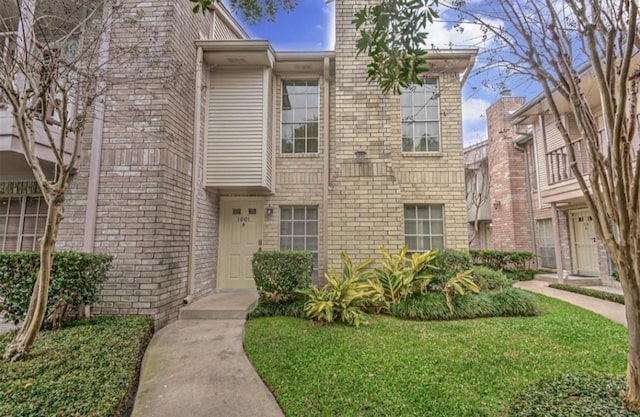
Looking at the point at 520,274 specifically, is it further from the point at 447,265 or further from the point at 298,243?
the point at 298,243

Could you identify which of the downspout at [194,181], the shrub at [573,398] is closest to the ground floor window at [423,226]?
the shrub at [573,398]

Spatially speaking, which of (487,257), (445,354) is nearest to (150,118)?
(445,354)

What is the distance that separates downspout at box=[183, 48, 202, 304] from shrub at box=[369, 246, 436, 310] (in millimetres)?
3470

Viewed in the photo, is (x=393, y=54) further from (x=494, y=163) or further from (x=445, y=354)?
(x=494, y=163)

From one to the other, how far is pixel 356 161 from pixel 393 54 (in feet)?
12.0

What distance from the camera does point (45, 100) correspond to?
3467 millimetres

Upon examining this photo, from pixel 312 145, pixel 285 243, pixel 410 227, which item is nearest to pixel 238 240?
pixel 285 243

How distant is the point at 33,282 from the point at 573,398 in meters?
6.50

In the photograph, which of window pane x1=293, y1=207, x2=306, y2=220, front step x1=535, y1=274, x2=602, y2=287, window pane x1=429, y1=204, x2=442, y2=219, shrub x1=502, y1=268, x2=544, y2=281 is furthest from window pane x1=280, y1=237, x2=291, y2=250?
front step x1=535, y1=274, x2=602, y2=287

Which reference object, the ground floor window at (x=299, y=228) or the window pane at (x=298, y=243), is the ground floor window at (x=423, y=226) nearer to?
the ground floor window at (x=299, y=228)

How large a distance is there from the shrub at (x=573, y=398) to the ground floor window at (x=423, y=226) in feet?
13.1

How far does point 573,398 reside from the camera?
8.45 ft

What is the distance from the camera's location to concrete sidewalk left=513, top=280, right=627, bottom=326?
571cm

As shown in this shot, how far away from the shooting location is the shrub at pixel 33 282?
13.6 feet
